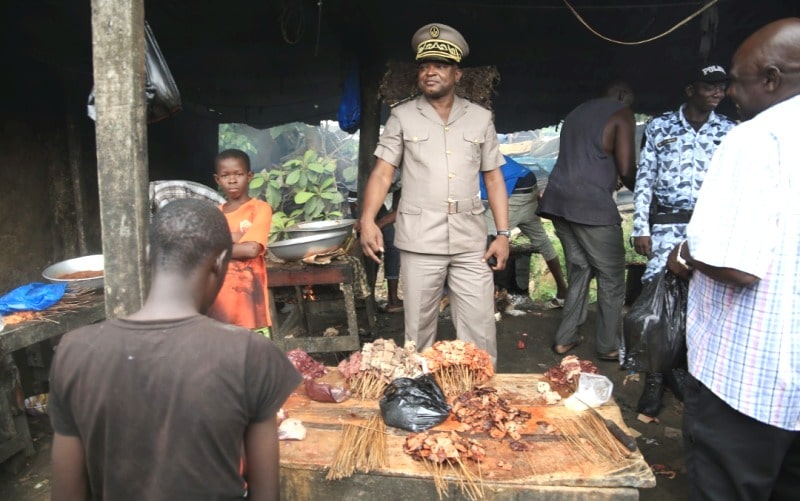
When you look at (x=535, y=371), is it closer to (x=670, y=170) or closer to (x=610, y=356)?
(x=610, y=356)

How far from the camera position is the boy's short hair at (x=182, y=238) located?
1469 millimetres

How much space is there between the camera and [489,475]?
219cm

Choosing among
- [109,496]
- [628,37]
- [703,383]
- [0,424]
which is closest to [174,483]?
[109,496]

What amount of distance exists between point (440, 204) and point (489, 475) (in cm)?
184

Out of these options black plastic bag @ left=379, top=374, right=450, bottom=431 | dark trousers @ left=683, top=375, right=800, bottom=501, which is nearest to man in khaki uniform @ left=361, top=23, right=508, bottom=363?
black plastic bag @ left=379, top=374, right=450, bottom=431

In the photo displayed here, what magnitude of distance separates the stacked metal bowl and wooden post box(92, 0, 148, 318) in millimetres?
1948

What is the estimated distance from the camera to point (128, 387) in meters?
1.37

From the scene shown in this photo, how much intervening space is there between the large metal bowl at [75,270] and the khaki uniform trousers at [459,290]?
242 centimetres

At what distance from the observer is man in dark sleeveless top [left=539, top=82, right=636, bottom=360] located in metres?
4.54

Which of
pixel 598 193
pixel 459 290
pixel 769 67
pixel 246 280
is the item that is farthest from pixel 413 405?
pixel 598 193

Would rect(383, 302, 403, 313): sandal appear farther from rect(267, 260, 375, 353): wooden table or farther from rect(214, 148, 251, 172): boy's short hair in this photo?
rect(214, 148, 251, 172): boy's short hair

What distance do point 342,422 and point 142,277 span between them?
119cm

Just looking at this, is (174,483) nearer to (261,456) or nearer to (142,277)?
(261,456)

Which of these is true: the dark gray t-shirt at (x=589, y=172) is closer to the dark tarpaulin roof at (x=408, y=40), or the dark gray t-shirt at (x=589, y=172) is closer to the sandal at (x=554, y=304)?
the dark tarpaulin roof at (x=408, y=40)
